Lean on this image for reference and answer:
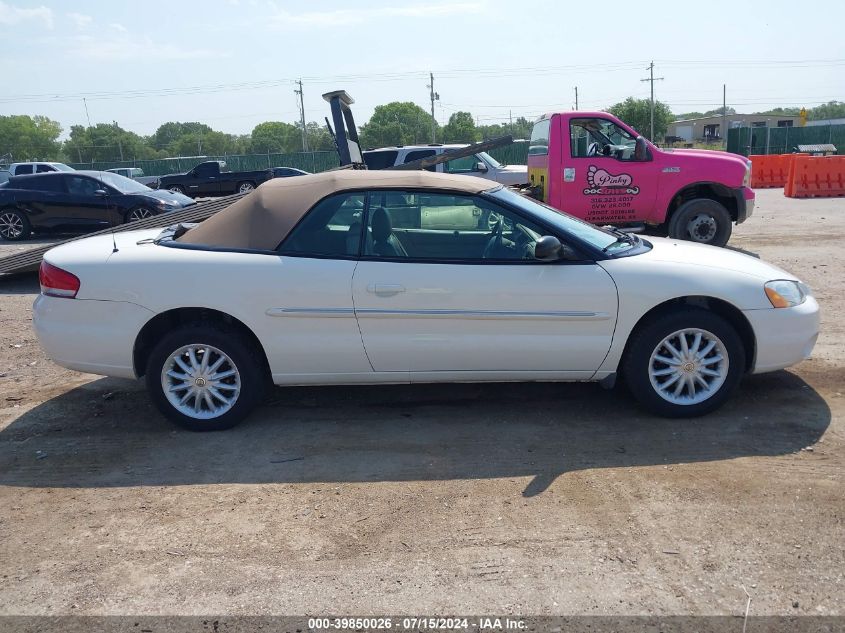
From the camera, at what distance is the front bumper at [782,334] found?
4.56 metres

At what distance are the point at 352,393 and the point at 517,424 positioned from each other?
52.1 inches

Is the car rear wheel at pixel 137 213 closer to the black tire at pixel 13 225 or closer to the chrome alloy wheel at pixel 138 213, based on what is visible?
the chrome alloy wheel at pixel 138 213

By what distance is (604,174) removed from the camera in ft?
35.1

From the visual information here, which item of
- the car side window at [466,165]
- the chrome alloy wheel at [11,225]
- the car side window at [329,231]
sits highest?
the car side window at [466,165]

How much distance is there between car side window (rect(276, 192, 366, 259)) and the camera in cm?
458

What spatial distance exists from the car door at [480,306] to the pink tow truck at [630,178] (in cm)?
646

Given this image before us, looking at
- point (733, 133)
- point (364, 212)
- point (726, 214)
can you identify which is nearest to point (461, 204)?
point (364, 212)

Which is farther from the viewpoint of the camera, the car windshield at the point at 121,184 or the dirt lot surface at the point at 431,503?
the car windshield at the point at 121,184

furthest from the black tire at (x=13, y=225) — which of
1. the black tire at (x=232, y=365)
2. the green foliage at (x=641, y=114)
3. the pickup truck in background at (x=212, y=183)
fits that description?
the green foliage at (x=641, y=114)

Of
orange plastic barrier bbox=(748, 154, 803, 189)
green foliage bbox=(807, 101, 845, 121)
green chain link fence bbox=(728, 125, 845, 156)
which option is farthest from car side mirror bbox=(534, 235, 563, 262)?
green foliage bbox=(807, 101, 845, 121)

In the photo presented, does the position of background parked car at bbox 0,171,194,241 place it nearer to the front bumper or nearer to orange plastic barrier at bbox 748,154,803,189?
the front bumper

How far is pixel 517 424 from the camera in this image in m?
4.67

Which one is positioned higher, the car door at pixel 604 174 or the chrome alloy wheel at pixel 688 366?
the car door at pixel 604 174

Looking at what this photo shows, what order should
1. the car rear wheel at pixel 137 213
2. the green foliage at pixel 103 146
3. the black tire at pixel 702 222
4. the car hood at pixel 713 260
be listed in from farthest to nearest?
the green foliage at pixel 103 146 < the car rear wheel at pixel 137 213 < the black tire at pixel 702 222 < the car hood at pixel 713 260
